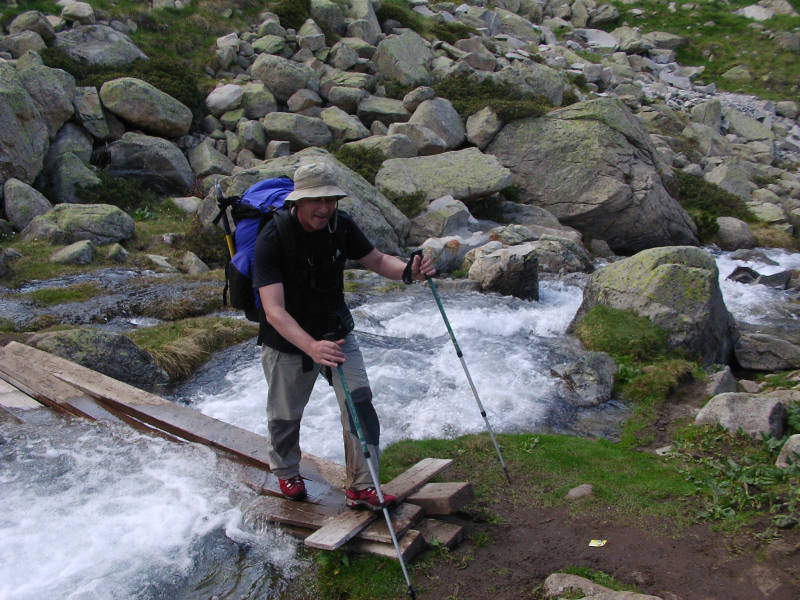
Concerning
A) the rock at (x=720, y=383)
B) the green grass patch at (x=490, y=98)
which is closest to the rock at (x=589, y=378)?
the rock at (x=720, y=383)

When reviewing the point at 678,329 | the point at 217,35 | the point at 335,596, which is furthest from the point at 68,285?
the point at 217,35

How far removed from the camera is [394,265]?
6.09 metres

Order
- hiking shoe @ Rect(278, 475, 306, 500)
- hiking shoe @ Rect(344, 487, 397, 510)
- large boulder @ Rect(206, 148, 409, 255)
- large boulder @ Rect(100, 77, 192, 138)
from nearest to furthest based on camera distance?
hiking shoe @ Rect(344, 487, 397, 510)
hiking shoe @ Rect(278, 475, 306, 500)
large boulder @ Rect(206, 148, 409, 255)
large boulder @ Rect(100, 77, 192, 138)

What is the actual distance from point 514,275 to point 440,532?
38.8 feet

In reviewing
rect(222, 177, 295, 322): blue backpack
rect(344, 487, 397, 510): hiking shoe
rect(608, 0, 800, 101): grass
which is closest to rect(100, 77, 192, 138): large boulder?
rect(222, 177, 295, 322): blue backpack

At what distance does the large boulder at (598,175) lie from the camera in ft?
81.1

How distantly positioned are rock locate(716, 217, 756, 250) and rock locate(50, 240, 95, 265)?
24004 mm

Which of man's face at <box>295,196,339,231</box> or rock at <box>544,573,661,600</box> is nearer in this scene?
rock at <box>544,573,661,600</box>

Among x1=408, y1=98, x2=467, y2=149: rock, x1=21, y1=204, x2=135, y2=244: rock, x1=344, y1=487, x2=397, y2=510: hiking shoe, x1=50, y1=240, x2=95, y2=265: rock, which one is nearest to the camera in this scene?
x1=344, y1=487, x2=397, y2=510: hiking shoe

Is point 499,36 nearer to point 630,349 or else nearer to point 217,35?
point 217,35

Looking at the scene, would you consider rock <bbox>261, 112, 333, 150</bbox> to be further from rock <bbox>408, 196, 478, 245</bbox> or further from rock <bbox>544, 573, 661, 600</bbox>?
rock <bbox>544, 573, 661, 600</bbox>

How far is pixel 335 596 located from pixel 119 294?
12045 mm

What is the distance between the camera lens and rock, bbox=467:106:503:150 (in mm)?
27562

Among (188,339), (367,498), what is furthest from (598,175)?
(367,498)
